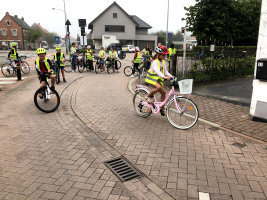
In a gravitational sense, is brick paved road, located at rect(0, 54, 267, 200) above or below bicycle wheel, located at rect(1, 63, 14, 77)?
below

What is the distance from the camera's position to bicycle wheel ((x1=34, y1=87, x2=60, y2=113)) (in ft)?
22.4

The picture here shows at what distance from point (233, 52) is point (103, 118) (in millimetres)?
7574

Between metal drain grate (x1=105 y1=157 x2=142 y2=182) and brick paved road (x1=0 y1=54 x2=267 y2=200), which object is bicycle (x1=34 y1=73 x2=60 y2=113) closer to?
brick paved road (x1=0 y1=54 x2=267 y2=200)

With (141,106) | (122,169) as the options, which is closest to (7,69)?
(141,106)

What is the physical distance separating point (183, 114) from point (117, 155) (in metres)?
1.92

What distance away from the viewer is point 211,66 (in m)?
10.3

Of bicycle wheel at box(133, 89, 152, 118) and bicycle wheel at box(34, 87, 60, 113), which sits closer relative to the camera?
bicycle wheel at box(133, 89, 152, 118)

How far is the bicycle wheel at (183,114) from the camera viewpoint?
5.24 m

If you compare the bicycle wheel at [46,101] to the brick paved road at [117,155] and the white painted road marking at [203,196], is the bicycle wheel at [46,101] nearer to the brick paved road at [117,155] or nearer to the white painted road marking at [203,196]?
the brick paved road at [117,155]

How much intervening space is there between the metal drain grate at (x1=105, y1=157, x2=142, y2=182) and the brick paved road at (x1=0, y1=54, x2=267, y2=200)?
0.11m

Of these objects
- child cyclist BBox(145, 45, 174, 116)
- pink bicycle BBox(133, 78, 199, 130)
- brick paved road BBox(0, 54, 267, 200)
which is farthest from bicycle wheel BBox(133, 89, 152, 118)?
child cyclist BBox(145, 45, 174, 116)

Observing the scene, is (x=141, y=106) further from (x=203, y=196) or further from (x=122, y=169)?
(x=203, y=196)

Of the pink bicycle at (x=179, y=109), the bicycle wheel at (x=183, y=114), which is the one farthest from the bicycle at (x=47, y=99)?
the bicycle wheel at (x=183, y=114)

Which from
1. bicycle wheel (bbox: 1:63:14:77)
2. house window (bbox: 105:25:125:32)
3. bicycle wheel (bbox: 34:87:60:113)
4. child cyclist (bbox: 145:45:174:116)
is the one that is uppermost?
house window (bbox: 105:25:125:32)
